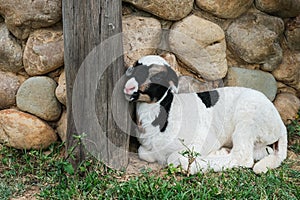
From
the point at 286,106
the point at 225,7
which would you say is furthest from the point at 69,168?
the point at 286,106

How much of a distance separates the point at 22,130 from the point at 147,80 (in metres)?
1.13

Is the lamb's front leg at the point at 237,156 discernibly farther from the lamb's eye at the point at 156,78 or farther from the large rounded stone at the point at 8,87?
the large rounded stone at the point at 8,87

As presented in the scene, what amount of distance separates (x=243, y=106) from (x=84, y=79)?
133 centimetres

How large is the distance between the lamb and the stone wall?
0.29 m

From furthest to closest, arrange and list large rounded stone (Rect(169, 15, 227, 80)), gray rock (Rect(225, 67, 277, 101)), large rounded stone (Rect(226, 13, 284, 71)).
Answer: gray rock (Rect(225, 67, 277, 101)) → large rounded stone (Rect(226, 13, 284, 71)) → large rounded stone (Rect(169, 15, 227, 80))

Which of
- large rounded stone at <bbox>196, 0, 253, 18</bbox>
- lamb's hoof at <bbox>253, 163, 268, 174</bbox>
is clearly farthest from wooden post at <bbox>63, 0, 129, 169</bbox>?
lamb's hoof at <bbox>253, 163, 268, 174</bbox>

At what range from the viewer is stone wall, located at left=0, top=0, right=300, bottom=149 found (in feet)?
11.5

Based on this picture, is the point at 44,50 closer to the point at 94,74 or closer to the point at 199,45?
the point at 94,74

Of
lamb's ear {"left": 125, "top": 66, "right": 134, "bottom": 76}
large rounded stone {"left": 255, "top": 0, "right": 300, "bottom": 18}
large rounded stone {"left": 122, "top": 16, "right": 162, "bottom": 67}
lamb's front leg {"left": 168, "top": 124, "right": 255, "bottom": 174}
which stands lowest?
lamb's front leg {"left": 168, "top": 124, "right": 255, "bottom": 174}

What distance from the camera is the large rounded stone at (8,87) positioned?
365 cm

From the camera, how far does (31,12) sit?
11.1 feet

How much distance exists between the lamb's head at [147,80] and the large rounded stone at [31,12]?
745 mm

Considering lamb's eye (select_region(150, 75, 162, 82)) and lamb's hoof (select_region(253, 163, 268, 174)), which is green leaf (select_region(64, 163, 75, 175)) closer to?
lamb's eye (select_region(150, 75, 162, 82))

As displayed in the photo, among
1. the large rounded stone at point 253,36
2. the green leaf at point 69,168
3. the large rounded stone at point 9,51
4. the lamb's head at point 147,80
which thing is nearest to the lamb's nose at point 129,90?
the lamb's head at point 147,80
